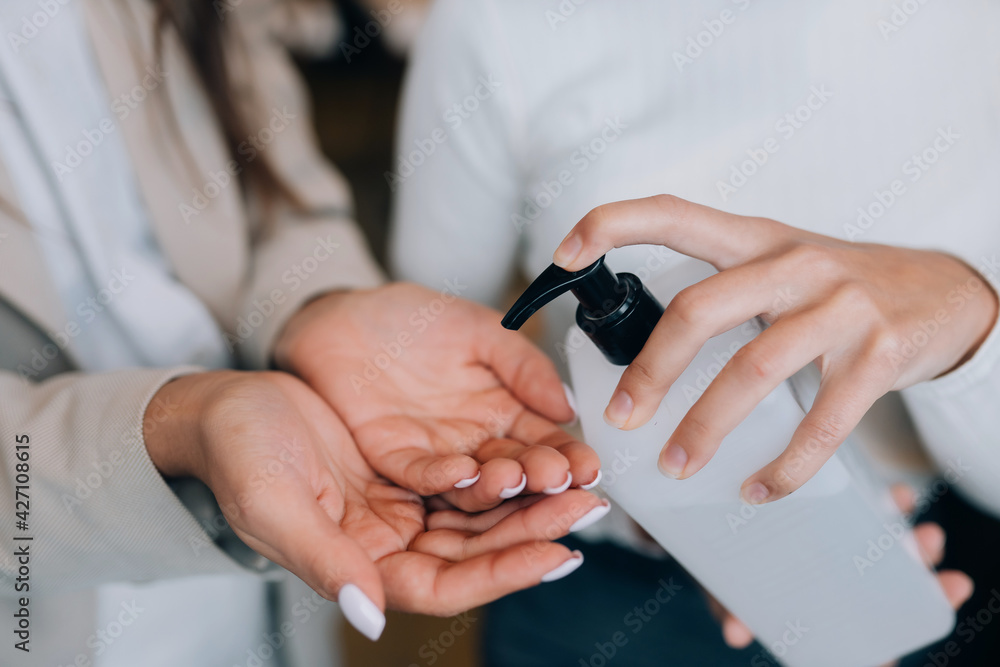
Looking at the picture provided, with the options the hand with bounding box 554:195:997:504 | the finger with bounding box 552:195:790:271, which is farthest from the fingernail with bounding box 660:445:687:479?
the finger with bounding box 552:195:790:271

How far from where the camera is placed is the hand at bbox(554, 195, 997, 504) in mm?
307

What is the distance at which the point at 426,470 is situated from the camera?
0.39 metres

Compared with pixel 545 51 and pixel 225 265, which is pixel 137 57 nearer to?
pixel 225 265

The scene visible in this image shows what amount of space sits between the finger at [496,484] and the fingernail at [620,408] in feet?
0.22

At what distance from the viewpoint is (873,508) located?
1.30ft

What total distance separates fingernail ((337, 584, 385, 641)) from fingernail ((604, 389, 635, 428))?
16cm

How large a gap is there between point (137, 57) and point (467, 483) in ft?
1.70

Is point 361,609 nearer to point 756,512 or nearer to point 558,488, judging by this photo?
point 558,488

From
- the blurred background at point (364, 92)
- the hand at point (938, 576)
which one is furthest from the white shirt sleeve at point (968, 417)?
the blurred background at point (364, 92)

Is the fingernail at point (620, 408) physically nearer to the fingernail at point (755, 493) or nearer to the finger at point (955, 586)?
the fingernail at point (755, 493)

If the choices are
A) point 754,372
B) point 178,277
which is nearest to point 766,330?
point 754,372

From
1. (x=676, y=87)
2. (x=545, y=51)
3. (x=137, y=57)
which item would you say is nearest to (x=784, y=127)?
(x=676, y=87)

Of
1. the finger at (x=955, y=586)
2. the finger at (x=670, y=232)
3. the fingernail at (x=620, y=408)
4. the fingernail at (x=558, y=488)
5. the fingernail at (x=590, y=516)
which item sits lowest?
the finger at (x=955, y=586)

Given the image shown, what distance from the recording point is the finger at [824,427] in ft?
1.04
